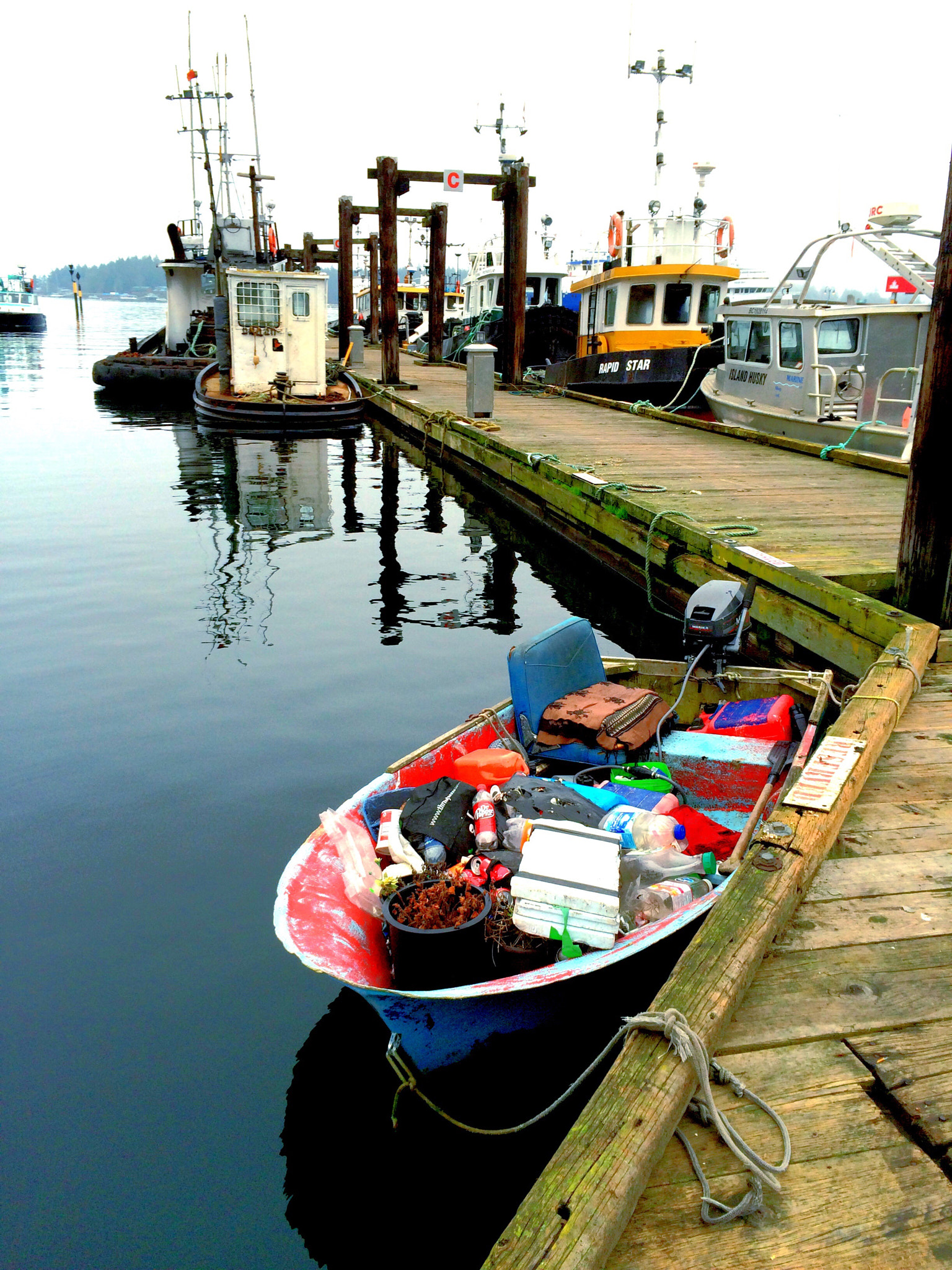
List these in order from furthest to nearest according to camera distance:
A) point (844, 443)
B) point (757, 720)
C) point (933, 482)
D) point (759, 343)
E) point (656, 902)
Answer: point (759, 343) → point (844, 443) → point (933, 482) → point (757, 720) → point (656, 902)

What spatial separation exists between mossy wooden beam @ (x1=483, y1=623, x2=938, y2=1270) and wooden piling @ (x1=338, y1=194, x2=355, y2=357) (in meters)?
24.7

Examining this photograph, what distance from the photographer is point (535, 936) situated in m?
3.13

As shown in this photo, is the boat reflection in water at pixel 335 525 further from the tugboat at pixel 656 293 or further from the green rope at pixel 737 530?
the tugboat at pixel 656 293

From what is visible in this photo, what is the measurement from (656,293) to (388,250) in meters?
5.82

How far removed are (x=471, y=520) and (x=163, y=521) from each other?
13.0 feet

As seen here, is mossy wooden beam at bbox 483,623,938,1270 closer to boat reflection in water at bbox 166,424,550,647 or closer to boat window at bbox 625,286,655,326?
boat reflection in water at bbox 166,424,550,647

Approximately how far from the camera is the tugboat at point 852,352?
39.4 feet

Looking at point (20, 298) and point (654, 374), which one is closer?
point (654, 374)

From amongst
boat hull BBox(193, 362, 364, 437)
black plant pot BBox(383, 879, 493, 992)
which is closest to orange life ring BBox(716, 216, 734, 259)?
boat hull BBox(193, 362, 364, 437)

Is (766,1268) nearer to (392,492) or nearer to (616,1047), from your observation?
(616,1047)

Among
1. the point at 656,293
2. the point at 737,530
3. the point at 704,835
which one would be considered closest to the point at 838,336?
the point at 737,530

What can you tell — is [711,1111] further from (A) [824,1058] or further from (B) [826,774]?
(B) [826,774]

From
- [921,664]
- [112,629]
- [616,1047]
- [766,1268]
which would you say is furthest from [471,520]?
[766,1268]

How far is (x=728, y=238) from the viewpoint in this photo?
21.0 m
